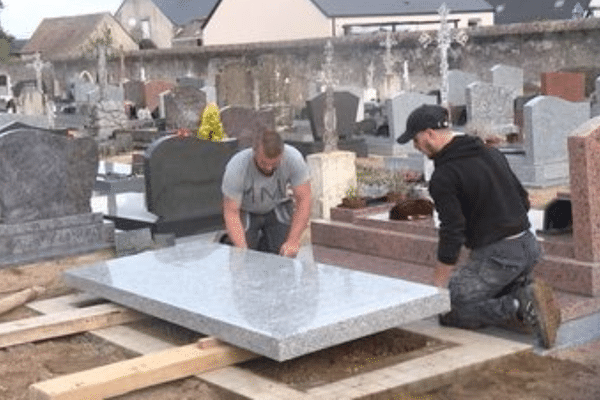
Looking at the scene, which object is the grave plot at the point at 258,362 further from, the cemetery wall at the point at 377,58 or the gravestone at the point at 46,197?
the cemetery wall at the point at 377,58

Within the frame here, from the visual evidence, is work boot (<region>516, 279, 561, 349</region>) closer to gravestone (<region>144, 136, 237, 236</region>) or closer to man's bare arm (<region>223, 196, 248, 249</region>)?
man's bare arm (<region>223, 196, 248, 249</region>)

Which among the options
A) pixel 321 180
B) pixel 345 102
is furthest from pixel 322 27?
pixel 321 180

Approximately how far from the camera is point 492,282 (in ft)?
18.4

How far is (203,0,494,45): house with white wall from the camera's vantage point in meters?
39.5

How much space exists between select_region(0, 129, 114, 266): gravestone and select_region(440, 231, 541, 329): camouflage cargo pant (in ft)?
14.2

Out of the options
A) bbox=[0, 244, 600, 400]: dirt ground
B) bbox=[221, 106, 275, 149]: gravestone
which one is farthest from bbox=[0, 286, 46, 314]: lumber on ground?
bbox=[221, 106, 275, 149]: gravestone

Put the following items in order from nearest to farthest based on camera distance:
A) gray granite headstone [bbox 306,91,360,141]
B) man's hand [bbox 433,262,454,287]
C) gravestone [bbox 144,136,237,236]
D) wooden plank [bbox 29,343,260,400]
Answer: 1. wooden plank [bbox 29,343,260,400]
2. man's hand [bbox 433,262,454,287]
3. gravestone [bbox 144,136,237,236]
4. gray granite headstone [bbox 306,91,360,141]

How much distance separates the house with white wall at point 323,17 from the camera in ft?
130

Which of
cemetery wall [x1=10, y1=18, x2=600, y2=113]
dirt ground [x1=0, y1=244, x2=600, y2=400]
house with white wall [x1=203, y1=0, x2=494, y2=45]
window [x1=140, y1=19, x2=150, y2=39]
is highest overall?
window [x1=140, y1=19, x2=150, y2=39]

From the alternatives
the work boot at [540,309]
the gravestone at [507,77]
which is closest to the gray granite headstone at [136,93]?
the gravestone at [507,77]

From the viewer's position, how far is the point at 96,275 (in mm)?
6504

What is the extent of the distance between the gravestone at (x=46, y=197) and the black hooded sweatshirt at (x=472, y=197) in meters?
4.37

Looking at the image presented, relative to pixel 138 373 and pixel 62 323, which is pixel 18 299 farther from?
pixel 138 373

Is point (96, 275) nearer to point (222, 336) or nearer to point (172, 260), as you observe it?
point (172, 260)
